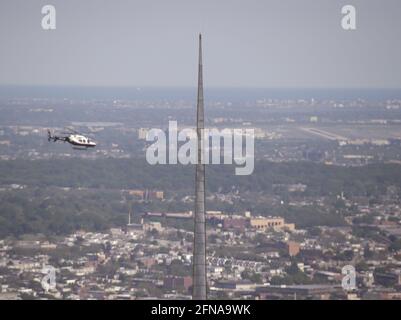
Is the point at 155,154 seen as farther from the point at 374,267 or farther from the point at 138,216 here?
the point at 374,267

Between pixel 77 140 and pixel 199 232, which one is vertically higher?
pixel 77 140

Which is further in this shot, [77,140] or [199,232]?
[77,140]

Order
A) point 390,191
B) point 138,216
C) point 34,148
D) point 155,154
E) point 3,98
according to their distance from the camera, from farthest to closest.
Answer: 1. point 3,98
2. point 34,148
3. point 155,154
4. point 390,191
5. point 138,216

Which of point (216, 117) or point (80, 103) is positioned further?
point (80, 103)

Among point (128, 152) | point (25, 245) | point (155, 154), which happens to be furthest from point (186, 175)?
point (25, 245)

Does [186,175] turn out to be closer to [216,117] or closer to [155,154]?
[155,154]

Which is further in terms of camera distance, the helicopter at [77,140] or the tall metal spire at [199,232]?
the helicopter at [77,140]

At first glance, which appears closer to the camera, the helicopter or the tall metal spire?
the tall metal spire

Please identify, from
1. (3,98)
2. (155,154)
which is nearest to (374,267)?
(155,154)
